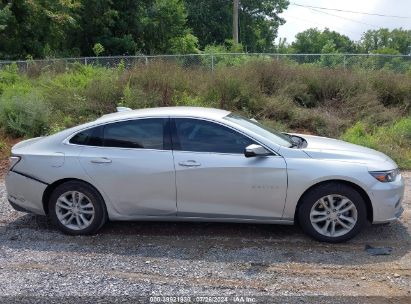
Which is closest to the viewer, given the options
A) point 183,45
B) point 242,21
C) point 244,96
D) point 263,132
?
point 263,132

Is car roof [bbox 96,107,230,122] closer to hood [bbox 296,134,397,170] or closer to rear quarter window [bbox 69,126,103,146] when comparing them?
rear quarter window [bbox 69,126,103,146]

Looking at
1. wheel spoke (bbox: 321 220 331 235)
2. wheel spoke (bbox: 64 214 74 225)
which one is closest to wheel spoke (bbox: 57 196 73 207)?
wheel spoke (bbox: 64 214 74 225)

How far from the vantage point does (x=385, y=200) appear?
550cm

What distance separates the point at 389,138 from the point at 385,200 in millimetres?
5812

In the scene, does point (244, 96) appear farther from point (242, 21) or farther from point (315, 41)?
point (315, 41)

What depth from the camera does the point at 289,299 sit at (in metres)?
4.32

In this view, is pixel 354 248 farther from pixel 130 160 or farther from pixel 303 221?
pixel 130 160

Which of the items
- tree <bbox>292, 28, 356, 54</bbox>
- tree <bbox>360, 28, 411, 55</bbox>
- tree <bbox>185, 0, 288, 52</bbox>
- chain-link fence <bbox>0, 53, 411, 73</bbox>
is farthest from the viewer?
tree <bbox>360, 28, 411, 55</bbox>

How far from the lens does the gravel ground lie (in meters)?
4.54

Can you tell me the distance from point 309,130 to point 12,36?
701 inches

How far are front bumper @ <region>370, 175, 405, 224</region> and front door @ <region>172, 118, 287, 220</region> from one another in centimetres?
100

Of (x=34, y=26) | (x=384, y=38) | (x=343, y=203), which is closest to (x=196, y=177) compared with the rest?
(x=343, y=203)

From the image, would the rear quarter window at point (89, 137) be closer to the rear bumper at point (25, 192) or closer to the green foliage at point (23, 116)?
the rear bumper at point (25, 192)

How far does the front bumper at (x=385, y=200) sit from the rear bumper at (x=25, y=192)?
3790mm
